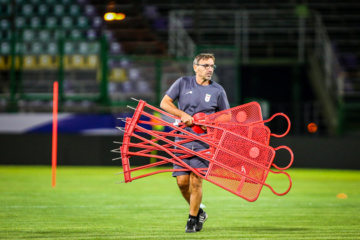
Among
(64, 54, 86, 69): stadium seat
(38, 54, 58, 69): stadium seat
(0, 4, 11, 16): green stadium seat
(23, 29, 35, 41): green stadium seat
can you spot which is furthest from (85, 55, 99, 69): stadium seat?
(0, 4, 11, 16): green stadium seat

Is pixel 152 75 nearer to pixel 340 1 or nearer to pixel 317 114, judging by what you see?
pixel 317 114

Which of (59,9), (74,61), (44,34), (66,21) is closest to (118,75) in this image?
(74,61)

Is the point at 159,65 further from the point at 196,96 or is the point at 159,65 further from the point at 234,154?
the point at 234,154

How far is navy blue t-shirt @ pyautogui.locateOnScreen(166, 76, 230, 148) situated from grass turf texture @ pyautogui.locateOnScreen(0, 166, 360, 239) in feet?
4.24

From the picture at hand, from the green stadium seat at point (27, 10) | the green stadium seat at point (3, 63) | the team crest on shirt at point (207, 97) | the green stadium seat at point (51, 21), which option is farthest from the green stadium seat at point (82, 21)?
the team crest on shirt at point (207, 97)

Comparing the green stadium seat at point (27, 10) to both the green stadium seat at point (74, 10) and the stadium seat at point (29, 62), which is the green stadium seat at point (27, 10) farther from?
the stadium seat at point (29, 62)

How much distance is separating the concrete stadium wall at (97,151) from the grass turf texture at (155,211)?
2.87m

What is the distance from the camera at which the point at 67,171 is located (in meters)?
16.6

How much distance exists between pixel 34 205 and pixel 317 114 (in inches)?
488

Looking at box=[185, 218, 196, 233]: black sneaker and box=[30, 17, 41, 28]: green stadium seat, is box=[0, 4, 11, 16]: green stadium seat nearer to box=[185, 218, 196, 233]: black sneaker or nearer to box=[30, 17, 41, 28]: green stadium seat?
box=[30, 17, 41, 28]: green stadium seat

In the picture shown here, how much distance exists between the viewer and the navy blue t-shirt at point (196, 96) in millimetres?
7289

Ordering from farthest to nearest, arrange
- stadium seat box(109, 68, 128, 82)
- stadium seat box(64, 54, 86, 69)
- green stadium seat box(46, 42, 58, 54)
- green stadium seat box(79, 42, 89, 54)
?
1. green stadium seat box(46, 42, 58, 54)
2. green stadium seat box(79, 42, 89, 54)
3. stadium seat box(64, 54, 86, 69)
4. stadium seat box(109, 68, 128, 82)

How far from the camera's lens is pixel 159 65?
18484 millimetres

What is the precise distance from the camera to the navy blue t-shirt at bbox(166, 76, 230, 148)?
7.29 metres
